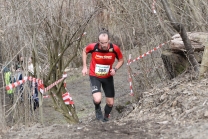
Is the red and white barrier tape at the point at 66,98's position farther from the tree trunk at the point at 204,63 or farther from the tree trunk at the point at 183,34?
the tree trunk at the point at 204,63

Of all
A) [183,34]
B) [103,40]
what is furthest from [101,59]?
[183,34]

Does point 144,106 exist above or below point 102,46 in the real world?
below

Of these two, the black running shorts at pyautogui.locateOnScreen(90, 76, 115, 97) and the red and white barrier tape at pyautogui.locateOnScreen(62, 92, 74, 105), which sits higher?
the black running shorts at pyautogui.locateOnScreen(90, 76, 115, 97)

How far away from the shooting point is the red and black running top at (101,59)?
720cm

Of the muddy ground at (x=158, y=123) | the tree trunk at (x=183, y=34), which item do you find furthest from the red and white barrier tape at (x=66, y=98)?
the tree trunk at (x=183, y=34)

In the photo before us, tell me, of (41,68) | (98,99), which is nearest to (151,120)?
(98,99)

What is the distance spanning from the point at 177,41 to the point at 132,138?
3909mm

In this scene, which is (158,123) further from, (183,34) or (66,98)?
(66,98)

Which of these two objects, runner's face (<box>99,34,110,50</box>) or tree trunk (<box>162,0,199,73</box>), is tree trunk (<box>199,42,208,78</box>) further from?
runner's face (<box>99,34,110,50</box>)

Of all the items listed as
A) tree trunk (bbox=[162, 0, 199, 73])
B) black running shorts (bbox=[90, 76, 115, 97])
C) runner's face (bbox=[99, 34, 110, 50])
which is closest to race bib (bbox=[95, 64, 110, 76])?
black running shorts (bbox=[90, 76, 115, 97])

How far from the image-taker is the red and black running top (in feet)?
23.6

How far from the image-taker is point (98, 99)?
7160mm

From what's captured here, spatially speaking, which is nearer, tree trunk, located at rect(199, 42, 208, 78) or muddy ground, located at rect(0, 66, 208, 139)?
muddy ground, located at rect(0, 66, 208, 139)

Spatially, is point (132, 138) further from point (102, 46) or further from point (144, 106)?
point (102, 46)
